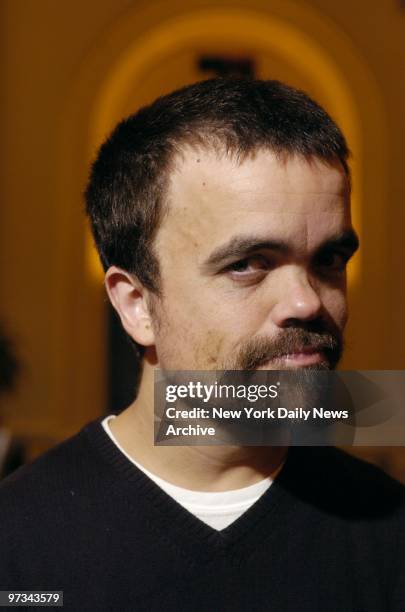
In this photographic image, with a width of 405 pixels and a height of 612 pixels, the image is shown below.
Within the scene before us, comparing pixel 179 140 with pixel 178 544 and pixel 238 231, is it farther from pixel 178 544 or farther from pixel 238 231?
pixel 178 544

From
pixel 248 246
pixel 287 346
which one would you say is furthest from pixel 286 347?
pixel 248 246

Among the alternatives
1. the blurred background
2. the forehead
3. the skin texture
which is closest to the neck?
the skin texture

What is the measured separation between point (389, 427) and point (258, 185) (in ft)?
1.11

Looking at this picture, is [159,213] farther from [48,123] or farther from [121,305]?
[48,123]

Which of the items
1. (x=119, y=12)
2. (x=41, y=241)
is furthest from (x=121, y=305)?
(x=119, y=12)

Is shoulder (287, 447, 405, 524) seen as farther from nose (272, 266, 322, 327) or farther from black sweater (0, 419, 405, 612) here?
nose (272, 266, 322, 327)

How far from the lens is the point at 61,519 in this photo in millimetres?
867

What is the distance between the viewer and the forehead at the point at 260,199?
833 mm

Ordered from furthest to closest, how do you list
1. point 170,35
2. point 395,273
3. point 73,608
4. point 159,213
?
point 170,35, point 395,273, point 159,213, point 73,608

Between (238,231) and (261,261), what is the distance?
0.13ft

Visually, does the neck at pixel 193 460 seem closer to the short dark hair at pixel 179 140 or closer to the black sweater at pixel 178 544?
the black sweater at pixel 178 544

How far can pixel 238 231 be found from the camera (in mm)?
837

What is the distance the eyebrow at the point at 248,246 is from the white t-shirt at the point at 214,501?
262 millimetres

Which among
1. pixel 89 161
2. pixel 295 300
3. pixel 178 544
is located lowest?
pixel 178 544
